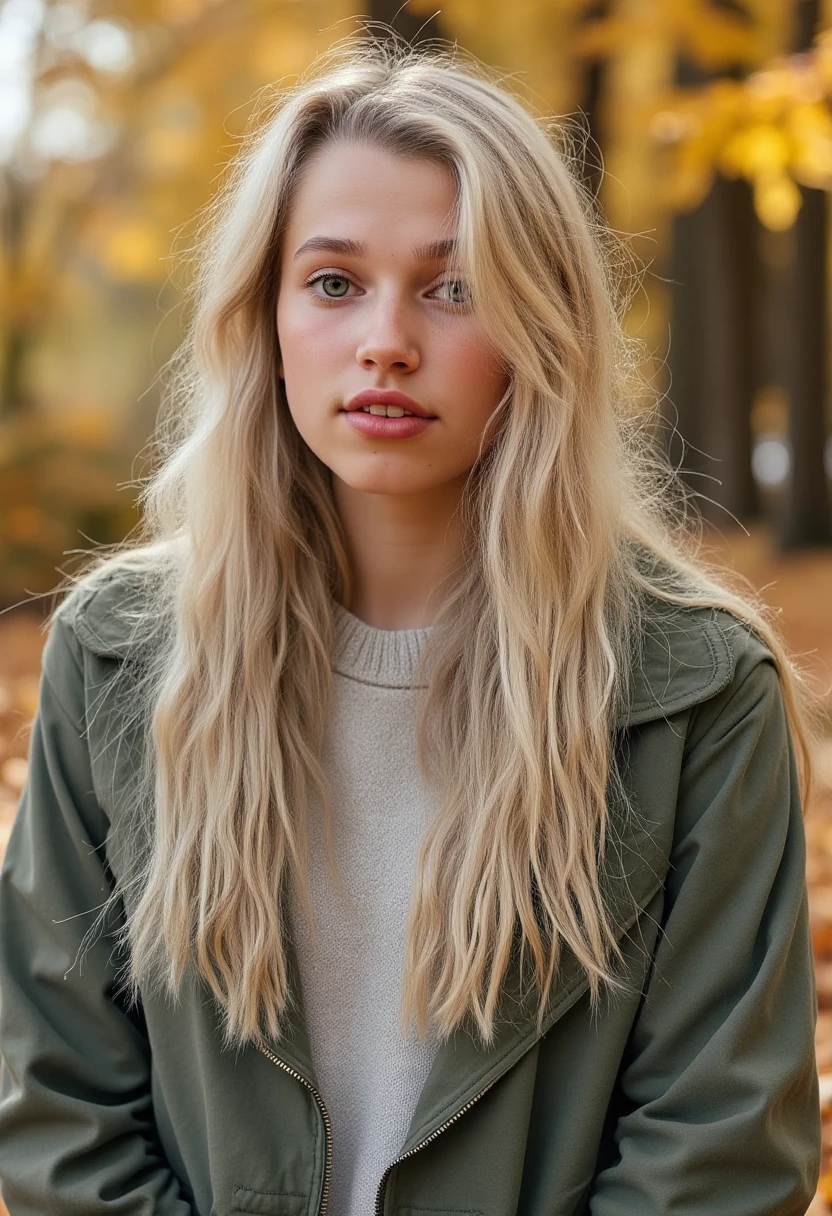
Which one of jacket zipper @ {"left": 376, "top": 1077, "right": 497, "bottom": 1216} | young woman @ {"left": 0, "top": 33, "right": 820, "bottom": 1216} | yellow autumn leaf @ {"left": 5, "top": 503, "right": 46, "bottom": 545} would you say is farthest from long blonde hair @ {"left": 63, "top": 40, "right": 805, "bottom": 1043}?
yellow autumn leaf @ {"left": 5, "top": 503, "right": 46, "bottom": 545}

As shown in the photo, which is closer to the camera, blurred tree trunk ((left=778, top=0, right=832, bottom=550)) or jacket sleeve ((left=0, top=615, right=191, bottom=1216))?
jacket sleeve ((left=0, top=615, right=191, bottom=1216))

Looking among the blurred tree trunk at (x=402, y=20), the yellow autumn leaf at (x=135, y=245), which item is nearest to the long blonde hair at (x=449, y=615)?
the blurred tree trunk at (x=402, y=20)

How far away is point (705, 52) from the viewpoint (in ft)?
19.0

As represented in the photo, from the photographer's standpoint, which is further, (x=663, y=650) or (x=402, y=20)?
(x=402, y=20)

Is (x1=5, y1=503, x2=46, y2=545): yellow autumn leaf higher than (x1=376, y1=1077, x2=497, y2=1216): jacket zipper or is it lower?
higher

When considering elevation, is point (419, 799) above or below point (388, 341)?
below

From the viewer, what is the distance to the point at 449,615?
8.13 ft

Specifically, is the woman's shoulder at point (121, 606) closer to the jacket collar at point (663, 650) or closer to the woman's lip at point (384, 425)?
the jacket collar at point (663, 650)

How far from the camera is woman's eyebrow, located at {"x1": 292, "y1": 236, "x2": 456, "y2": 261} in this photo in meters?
2.22

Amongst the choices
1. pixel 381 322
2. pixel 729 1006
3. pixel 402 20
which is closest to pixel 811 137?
pixel 402 20

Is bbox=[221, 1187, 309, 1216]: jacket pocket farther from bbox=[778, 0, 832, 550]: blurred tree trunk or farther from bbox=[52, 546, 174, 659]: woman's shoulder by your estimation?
bbox=[778, 0, 832, 550]: blurred tree trunk

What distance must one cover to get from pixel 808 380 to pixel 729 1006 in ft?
32.0

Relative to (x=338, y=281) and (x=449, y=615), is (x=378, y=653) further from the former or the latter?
(x=338, y=281)

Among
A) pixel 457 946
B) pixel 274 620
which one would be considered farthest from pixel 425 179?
pixel 457 946
